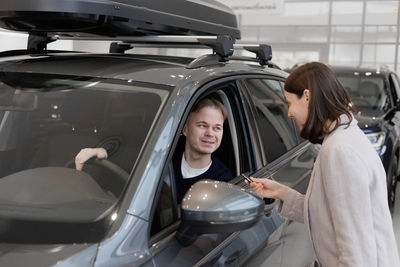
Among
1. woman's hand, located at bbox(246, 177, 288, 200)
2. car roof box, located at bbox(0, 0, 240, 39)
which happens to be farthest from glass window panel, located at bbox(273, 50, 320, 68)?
woman's hand, located at bbox(246, 177, 288, 200)

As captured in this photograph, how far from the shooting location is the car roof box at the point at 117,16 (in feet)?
6.72

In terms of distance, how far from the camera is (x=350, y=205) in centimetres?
178

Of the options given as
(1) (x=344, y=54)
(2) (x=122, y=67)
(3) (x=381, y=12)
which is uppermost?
(3) (x=381, y=12)

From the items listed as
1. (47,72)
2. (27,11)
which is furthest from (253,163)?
(27,11)

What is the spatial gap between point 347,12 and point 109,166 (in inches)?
371

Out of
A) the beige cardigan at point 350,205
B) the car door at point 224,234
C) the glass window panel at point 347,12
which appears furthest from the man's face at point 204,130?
the glass window panel at point 347,12

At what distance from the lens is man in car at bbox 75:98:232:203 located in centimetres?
234

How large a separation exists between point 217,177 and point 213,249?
0.61 meters

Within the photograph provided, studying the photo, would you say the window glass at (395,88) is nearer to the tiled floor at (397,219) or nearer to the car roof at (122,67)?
Result: the tiled floor at (397,219)

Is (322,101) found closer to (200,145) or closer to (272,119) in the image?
(200,145)

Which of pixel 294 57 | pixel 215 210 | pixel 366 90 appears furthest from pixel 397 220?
pixel 294 57

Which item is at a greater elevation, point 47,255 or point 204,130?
point 204,130

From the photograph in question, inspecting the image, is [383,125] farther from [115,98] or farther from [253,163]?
[115,98]

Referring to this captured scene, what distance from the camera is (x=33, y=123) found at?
2.12m
